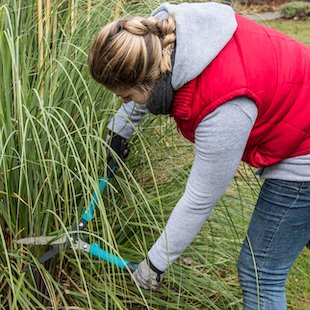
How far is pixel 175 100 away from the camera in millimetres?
2201

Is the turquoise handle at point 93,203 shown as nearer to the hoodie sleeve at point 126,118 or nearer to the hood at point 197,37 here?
the hoodie sleeve at point 126,118

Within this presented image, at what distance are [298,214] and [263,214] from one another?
12 cm

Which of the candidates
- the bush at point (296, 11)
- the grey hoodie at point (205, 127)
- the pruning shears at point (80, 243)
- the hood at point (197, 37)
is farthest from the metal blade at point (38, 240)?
the bush at point (296, 11)

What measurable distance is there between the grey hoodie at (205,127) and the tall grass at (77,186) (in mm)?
191

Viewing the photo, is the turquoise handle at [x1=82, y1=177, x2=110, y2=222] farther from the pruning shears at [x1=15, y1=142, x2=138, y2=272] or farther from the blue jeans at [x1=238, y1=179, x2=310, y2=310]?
the blue jeans at [x1=238, y1=179, x2=310, y2=310]

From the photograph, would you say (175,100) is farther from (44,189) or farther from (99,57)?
(44,189)

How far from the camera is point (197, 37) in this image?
2154mm

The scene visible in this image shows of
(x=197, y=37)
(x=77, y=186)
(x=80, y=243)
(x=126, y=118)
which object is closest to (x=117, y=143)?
(x=126, y=118)

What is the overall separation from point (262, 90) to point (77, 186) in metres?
0.88

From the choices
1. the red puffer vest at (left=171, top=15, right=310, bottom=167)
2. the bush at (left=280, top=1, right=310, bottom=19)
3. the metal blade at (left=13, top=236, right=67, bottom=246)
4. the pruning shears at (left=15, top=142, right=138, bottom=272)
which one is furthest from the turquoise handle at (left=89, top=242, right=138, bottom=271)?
the bush at (left=280, top=1, right=310, bottom=19)

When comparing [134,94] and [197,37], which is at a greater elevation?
[197,37]

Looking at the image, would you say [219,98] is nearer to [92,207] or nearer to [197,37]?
[197,37]

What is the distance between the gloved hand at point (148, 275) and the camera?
2400 mm

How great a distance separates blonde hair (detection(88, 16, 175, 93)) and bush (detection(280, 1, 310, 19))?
10.5 m
